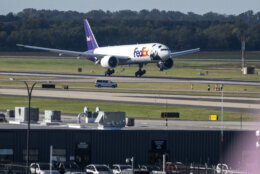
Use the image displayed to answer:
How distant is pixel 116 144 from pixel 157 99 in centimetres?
5004

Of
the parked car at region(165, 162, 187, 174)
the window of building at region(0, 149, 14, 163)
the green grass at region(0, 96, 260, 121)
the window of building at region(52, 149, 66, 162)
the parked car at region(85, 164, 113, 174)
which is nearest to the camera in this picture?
the parked car at region(85, 164, 113, 174)

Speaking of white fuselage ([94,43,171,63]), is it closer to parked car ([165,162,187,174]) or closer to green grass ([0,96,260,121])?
green grass ([0,96,260,121])

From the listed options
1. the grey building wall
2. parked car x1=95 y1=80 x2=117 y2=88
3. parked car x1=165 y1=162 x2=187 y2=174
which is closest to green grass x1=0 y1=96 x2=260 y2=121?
the grey building wall

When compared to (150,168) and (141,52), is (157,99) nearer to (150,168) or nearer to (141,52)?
(141,52)

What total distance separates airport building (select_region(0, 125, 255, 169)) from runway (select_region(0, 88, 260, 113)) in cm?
3109

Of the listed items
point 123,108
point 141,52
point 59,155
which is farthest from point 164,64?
point 59,155

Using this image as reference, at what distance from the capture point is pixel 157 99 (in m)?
115

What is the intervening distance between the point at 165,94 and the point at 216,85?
840 inches

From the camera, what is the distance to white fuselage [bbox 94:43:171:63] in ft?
473

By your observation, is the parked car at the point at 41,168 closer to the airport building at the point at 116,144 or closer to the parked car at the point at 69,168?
the parked car at the point at 69,168

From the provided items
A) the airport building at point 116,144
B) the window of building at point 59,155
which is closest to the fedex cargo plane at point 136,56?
the airport building at point 116,144

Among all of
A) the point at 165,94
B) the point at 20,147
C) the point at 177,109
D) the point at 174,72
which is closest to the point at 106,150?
the point at 20,147

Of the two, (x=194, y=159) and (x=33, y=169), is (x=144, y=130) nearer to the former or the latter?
(x=194, y=159)

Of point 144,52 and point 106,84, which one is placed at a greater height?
point 144,52
